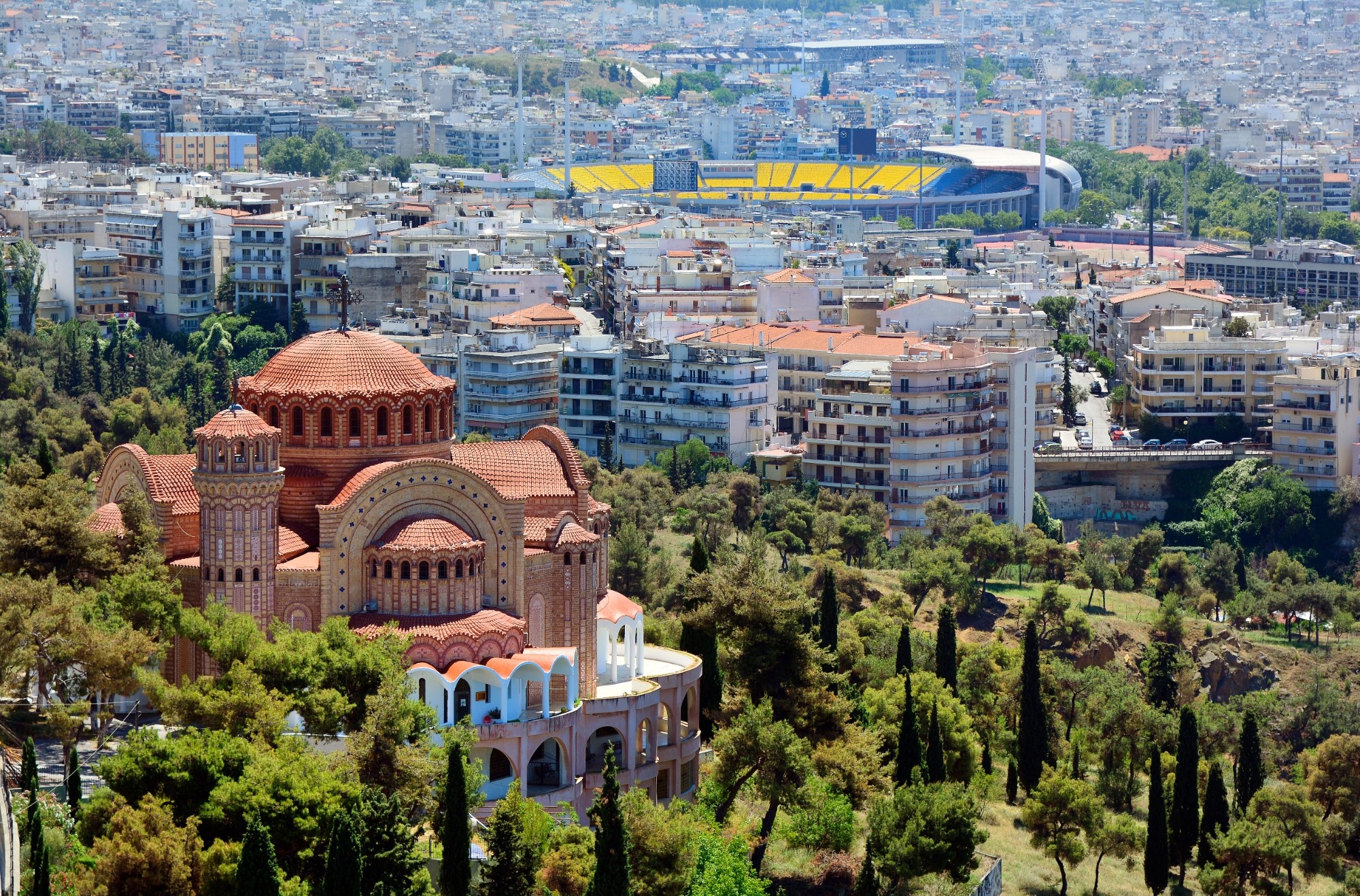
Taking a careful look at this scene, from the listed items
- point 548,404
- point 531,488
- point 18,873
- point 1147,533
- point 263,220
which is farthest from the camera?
point 263,220

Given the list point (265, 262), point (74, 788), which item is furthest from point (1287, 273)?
point (74, 788)

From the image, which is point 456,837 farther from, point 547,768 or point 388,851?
point 547,768

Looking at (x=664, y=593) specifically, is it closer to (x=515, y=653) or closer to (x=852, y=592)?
(x=852, y=592)

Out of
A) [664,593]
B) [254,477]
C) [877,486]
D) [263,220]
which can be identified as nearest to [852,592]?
[664,593]

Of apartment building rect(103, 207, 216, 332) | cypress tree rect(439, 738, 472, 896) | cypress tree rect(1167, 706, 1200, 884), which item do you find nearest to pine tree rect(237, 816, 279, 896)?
cypress tree rect(439, 738, 472, 896)

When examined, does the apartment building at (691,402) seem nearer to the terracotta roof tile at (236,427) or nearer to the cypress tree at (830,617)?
the cypress tree at (830,617)

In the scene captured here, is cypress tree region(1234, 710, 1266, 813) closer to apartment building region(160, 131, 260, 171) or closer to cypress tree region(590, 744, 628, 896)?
cypress tree region(590, 744, 628, 896)
